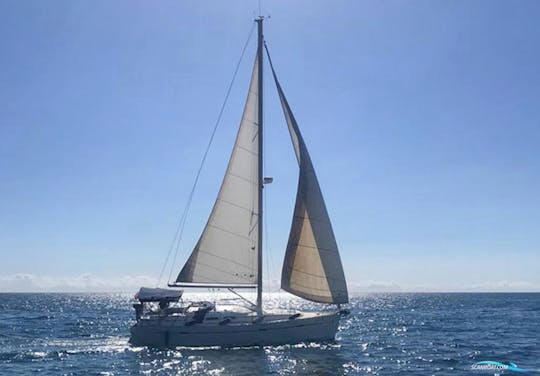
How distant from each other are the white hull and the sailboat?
56 millimetres

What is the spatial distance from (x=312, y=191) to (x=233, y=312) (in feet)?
28.1

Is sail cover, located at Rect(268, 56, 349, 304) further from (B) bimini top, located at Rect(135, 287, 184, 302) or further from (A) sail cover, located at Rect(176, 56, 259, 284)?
(B) bimini top, located at Rect(135, 287, 184, 302)

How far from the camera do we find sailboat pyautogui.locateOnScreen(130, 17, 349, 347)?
1282 inches

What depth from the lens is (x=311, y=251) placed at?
3388cm

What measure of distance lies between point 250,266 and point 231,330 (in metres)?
3.97

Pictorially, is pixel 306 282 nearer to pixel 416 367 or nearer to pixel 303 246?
pixel 303 246

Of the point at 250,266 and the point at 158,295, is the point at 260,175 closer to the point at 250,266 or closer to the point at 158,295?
the point at 250,266

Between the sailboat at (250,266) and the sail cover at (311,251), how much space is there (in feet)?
0.19

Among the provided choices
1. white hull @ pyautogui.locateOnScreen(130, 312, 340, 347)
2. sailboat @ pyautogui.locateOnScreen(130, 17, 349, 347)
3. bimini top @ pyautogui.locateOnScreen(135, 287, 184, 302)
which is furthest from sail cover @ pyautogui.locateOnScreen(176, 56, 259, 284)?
white hull @ pyautogui.locateOnScreen(130, 312, 340, 347)

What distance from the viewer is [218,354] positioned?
103 ft

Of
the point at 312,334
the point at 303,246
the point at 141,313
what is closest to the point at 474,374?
the point at 312,334
